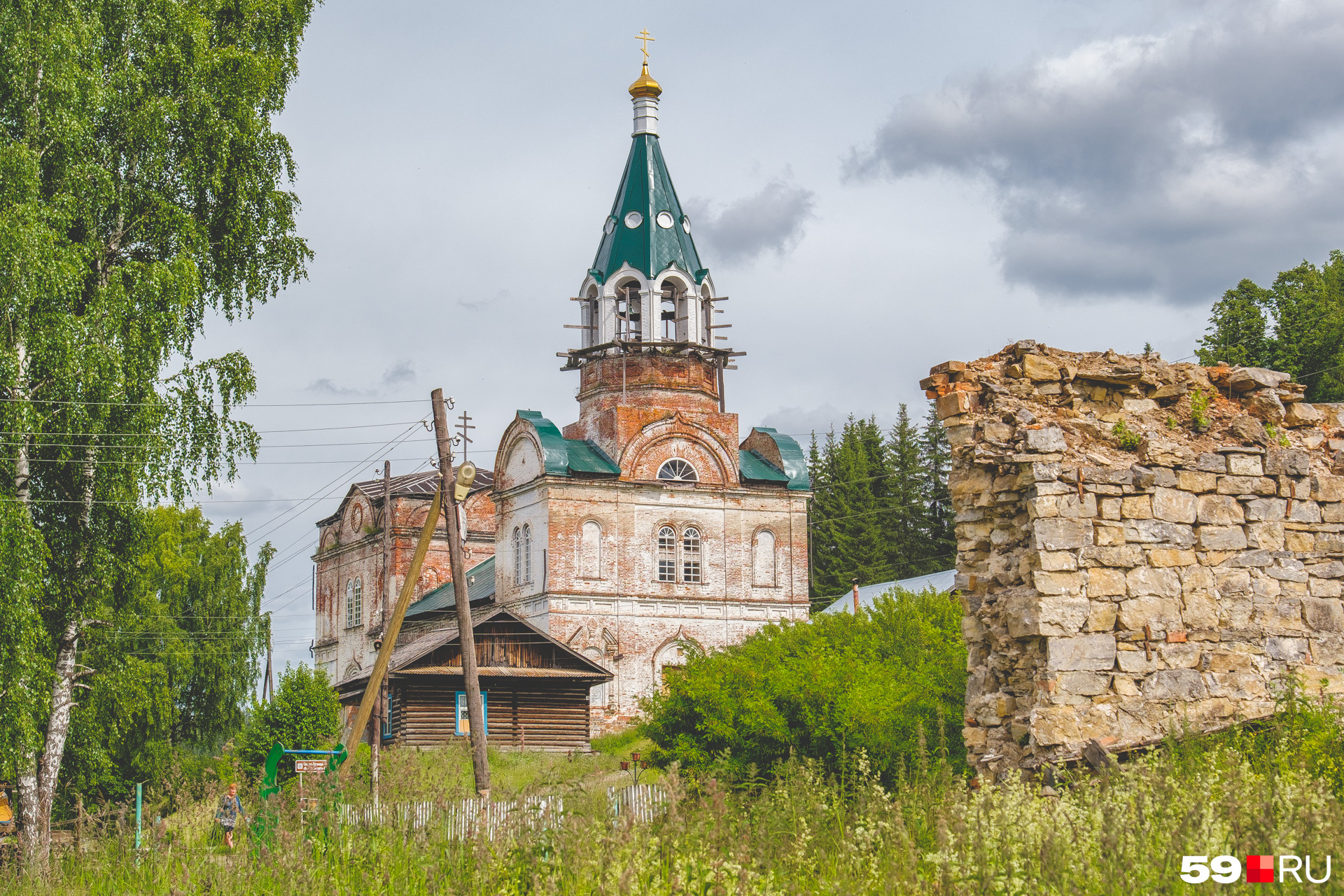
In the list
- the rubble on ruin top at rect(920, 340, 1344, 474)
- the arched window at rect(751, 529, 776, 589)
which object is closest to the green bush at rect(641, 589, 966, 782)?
the rubble on ruin top at rect(920, 340, 1344, 474)

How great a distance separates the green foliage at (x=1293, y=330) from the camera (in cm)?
3506

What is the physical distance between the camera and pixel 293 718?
29.0 meters

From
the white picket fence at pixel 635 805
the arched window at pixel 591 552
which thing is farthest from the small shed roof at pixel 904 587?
the white picket fence at pixel 635 805

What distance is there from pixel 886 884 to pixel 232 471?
11.5m

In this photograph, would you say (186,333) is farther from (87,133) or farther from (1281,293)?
(1281,293)

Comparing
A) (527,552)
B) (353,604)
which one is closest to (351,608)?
(353,604)

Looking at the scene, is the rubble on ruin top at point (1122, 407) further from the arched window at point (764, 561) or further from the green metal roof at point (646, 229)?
the green metal roof at point (646, 229)

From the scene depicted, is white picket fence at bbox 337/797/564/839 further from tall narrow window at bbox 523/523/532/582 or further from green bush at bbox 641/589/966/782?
tall narrow window at bbox 523/523/532/582

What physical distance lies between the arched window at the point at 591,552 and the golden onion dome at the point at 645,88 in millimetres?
14155

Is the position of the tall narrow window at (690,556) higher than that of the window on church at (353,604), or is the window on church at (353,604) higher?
the tall narrow window at (690,556)

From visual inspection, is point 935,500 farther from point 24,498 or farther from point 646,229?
point 24,498

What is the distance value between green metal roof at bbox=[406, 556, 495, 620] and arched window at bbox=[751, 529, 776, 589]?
7.62m

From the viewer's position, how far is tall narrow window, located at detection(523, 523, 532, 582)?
3756cm

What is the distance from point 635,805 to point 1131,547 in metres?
3.89
